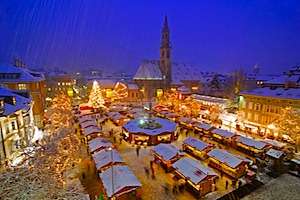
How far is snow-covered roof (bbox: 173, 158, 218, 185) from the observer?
51.2ft

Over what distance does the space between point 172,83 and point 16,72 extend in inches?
1936

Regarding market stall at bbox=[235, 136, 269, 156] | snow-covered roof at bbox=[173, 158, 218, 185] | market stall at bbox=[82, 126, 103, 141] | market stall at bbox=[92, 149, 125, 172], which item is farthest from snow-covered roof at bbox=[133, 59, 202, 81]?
snow-covered roof at bbox=[173, 158, 218, 185]

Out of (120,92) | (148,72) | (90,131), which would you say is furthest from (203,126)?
(148,72)

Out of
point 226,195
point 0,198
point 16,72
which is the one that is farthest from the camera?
point 16,72

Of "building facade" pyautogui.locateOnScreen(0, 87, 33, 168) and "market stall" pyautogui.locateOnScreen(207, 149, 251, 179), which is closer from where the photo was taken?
"market stall" pyautogui.locateOnScreen(207, 149, 251, 179)

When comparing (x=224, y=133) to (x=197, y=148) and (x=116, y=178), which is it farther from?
(x=116, y=178)

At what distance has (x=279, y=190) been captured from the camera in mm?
16391

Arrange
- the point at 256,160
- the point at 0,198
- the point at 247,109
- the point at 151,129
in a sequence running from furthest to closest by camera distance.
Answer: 1. the point at 247,109
2. the point at 151,129
3. the point at 256,160
4. the point at 0,198

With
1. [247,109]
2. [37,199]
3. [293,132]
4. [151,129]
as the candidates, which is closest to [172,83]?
[247,109]

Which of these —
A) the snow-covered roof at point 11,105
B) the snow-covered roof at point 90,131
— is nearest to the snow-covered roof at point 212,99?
the snow-covered roof at point 90,131

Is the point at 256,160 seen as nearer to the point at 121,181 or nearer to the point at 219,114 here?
the point at 121,181

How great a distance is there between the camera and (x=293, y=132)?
77.7 ft

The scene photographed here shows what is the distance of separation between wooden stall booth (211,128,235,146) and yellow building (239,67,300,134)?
7.38 metres

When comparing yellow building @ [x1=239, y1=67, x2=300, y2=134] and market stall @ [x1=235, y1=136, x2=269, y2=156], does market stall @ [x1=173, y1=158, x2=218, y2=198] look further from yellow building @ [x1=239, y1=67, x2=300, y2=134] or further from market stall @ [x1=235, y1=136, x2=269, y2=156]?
yellow building @ [x1=239, y1=67, x2=300, y2=134]
